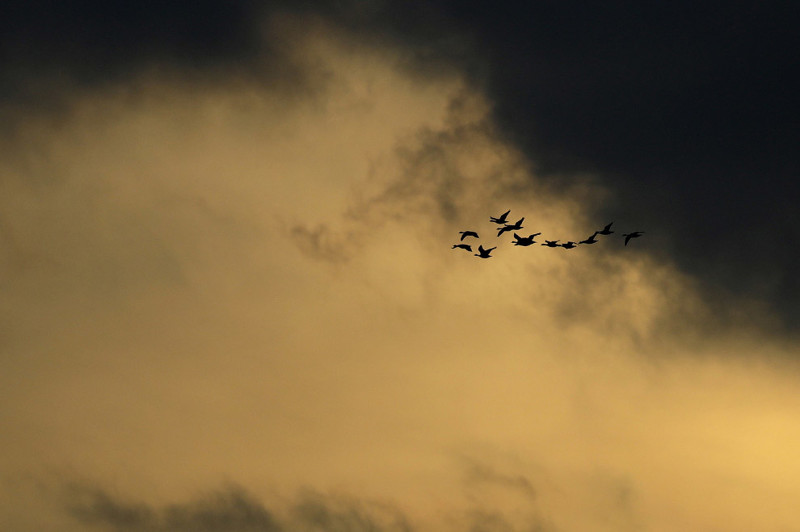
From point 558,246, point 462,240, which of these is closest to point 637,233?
point 558,246

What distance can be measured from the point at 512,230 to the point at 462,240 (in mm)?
9979

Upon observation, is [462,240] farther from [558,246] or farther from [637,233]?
[637,233]

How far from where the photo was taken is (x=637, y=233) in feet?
460

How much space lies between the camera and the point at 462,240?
502ft

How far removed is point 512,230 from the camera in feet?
477

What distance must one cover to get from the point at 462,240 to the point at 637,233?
25545mm

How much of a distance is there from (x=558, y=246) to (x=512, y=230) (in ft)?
26.4

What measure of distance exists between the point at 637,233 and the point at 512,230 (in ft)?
54.5

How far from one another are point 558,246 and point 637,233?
1274 centimetres

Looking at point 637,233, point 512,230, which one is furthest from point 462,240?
point 637,233

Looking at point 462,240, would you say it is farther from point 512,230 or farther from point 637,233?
point 637,233

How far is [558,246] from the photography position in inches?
5866

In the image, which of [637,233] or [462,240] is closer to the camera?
[637,233]
